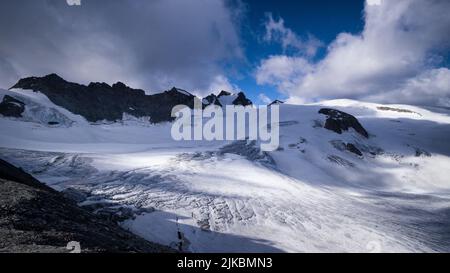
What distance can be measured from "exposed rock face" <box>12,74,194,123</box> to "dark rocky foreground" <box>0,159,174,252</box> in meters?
58.0

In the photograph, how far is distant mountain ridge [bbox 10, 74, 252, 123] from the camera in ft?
208

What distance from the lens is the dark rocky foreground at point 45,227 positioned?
19.2 feet

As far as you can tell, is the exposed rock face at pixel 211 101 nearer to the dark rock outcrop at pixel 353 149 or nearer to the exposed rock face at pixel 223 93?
the exposed rock face at pixel 223 93

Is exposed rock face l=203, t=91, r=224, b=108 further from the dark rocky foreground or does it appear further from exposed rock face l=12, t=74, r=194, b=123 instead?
the dark rocky foreground

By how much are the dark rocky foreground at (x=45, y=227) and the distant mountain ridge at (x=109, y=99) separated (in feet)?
189

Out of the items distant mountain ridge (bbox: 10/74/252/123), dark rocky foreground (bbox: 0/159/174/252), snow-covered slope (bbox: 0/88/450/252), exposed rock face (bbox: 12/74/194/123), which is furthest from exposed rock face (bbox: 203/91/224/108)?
dark rocky foreground (bbox: 0/159/174/252)

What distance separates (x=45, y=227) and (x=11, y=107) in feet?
170

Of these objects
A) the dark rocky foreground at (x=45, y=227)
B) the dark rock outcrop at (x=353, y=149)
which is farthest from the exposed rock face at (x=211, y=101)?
the dark rocky foreground at (x=45, y=227)

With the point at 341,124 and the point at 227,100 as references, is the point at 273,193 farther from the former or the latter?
the point at 227,100

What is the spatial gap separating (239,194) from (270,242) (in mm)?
5186

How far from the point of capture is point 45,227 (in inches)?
270
